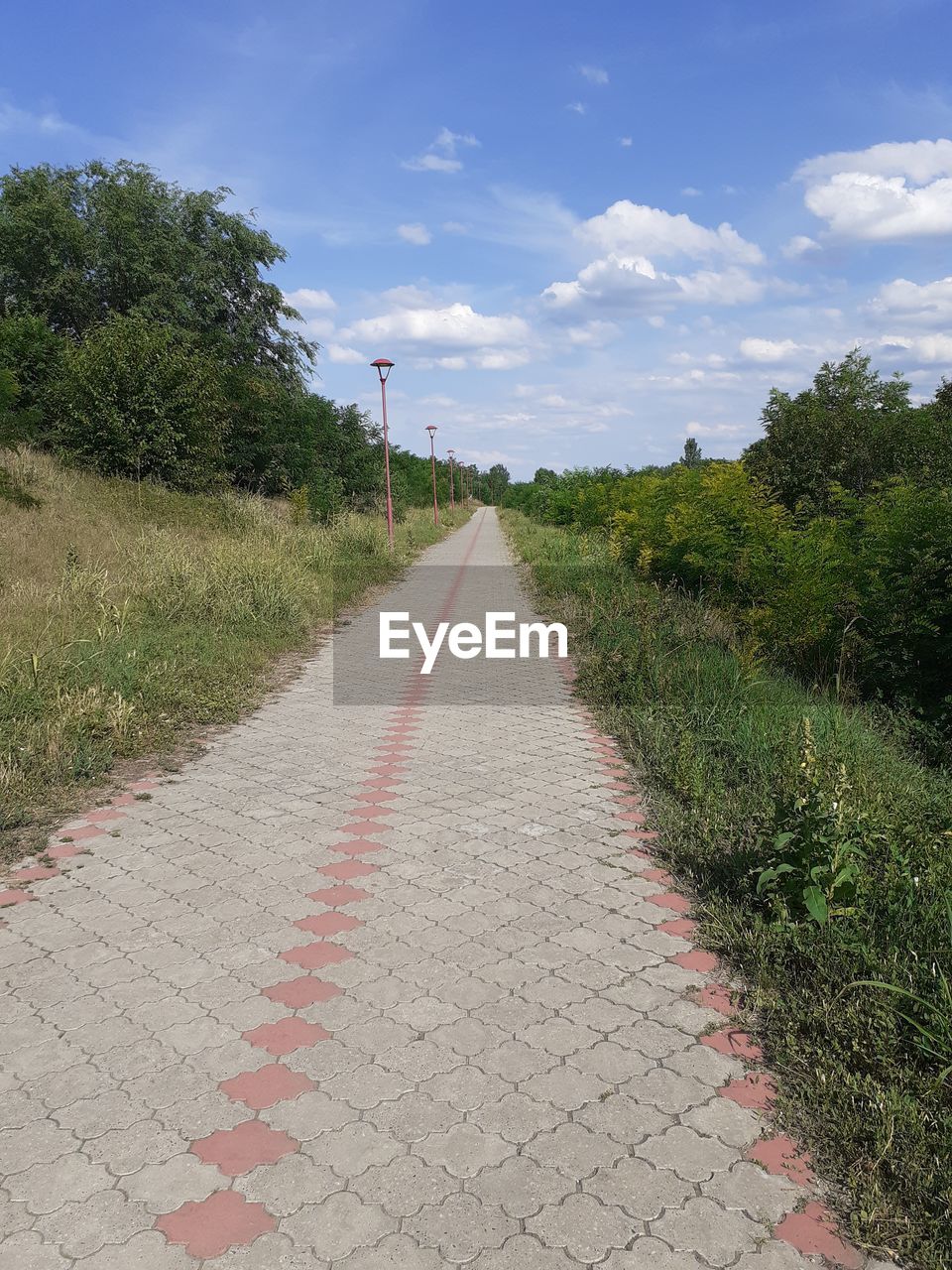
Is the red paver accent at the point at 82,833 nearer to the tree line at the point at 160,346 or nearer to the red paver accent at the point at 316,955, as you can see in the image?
the red paver accent at the point at 316,955

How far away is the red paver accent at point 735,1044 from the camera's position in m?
2.75

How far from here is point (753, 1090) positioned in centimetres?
258

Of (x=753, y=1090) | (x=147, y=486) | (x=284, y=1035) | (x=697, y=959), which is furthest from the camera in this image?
(x=147, y=486)

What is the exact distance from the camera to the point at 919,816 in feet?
13.7

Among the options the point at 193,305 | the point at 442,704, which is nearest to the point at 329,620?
the point at 442,704

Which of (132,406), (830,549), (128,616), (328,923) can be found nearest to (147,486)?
(132,406)

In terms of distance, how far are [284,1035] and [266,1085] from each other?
0.25 m

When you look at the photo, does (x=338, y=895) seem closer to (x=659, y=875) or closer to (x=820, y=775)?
(x=659, y=875)

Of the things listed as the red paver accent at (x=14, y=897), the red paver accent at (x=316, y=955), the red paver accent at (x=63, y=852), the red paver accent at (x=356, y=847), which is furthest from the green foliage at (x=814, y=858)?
the red paver accent at (x=63, y=852)

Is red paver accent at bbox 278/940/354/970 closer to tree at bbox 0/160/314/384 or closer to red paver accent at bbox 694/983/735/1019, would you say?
red paver accent at bbox 694/983/735/1019

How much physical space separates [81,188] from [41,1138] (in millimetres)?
34409

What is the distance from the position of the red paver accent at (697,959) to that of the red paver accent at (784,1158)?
35.3 inches

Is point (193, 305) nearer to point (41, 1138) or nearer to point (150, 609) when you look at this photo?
point (150, 609)

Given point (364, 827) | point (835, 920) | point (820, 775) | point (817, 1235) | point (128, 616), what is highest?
point (128, 616)
